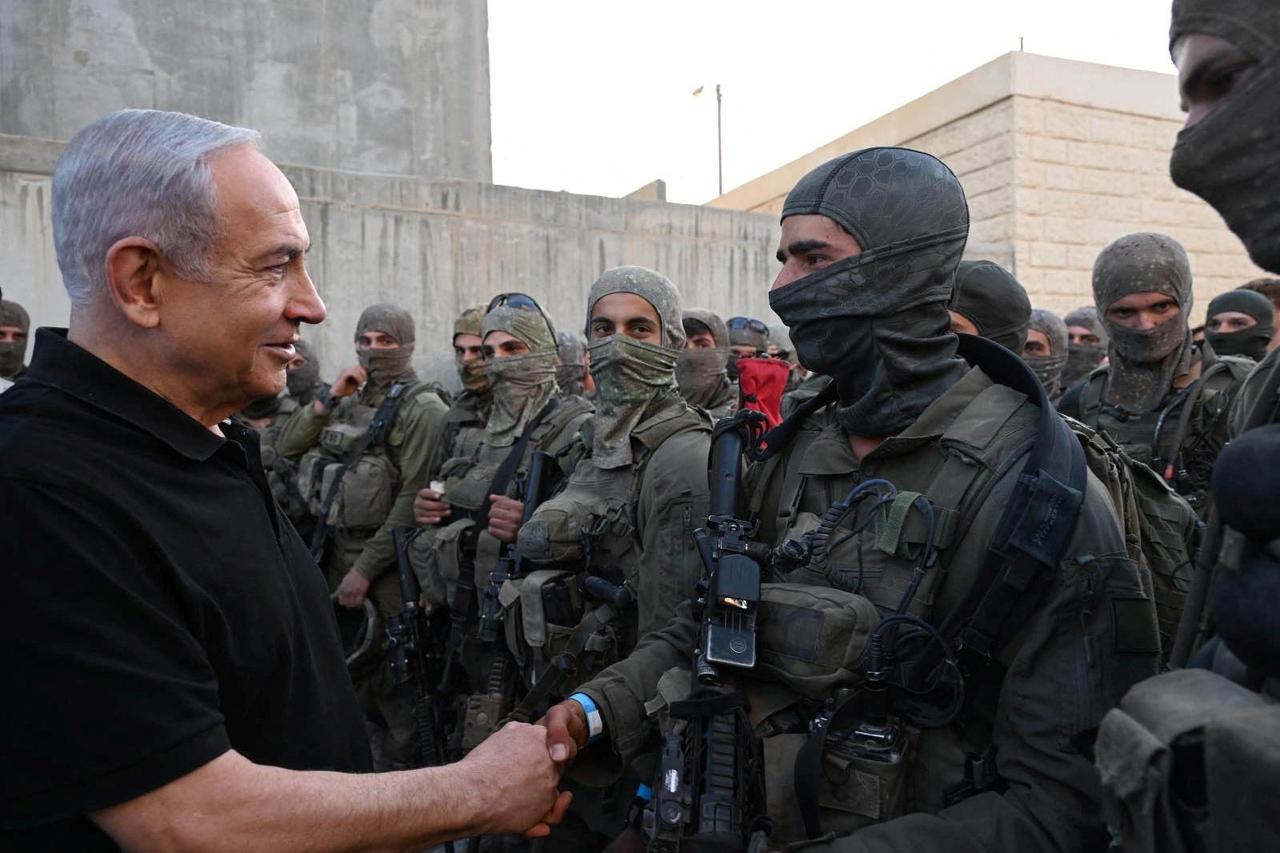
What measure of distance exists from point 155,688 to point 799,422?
60.8 inches

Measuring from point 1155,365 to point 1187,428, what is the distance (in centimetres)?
40

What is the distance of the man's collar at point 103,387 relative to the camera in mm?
1531

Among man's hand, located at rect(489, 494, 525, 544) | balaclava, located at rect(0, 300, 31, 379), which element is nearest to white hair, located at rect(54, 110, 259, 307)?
man's hand, located at rect(489, 494, 525, 544)

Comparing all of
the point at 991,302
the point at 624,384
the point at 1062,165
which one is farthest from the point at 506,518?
the point at 1062,165

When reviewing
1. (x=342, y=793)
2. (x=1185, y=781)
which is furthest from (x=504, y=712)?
(x=1185, y=781)

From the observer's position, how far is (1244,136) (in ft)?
3.79

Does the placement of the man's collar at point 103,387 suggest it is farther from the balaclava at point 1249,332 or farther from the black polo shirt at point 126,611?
the balaclava at point 1249,332

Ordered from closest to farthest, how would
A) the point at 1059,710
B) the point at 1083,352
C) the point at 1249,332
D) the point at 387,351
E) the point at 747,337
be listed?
the point at 1059,710
the point at 1249,332
the point at 387,351
the point at 1083,352
the point at 747,337

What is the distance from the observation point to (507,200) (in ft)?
29.1

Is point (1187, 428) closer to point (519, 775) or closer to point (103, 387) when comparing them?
point (519, 775)

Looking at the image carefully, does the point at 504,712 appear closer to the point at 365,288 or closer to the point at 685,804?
the point at 685,804

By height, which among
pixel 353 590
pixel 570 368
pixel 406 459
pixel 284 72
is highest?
pixel 284 72

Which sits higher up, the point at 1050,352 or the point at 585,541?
the point at 1050,352

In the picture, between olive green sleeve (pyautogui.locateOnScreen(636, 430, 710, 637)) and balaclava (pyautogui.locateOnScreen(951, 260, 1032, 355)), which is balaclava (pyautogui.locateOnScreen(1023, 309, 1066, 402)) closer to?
balaclava (pyautogui.locateOnScreen(951, 260, 1032, 355))
